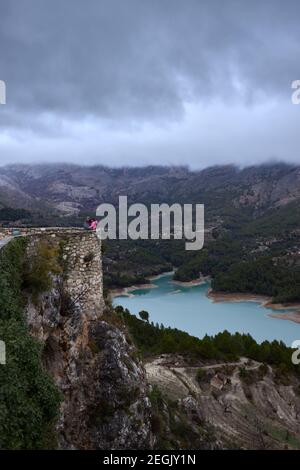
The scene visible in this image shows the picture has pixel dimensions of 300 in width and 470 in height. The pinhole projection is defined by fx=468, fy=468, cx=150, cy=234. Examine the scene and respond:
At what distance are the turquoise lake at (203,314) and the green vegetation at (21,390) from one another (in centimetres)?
5831

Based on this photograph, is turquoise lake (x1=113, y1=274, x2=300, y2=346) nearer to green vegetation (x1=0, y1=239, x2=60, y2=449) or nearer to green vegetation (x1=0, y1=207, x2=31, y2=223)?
green vegetation (x1=0, y1=207, x2=31, y2=223)

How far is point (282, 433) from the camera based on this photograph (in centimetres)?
2820

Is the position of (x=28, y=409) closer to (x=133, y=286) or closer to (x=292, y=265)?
(x=133, y=286)

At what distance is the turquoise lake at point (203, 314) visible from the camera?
68.7 m

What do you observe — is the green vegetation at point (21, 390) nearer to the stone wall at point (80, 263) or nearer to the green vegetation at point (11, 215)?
the stone wall at point (80, 263)

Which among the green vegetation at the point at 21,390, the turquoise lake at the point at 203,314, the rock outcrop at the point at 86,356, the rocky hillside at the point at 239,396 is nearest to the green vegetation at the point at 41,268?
the rock outcrop at the point at 86,356

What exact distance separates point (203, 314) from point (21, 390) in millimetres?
75285

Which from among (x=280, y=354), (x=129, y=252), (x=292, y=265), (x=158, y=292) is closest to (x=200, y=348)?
(x=280, y=354)

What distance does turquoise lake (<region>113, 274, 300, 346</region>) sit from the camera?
68688mm

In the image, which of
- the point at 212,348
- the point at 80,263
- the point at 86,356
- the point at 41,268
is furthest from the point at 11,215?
the point at 41,268

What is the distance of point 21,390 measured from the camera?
6590mm

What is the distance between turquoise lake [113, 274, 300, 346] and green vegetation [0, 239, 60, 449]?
58305 mm

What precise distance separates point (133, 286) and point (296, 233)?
230 ft

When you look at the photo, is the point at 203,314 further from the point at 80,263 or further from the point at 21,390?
the point at 21,390
